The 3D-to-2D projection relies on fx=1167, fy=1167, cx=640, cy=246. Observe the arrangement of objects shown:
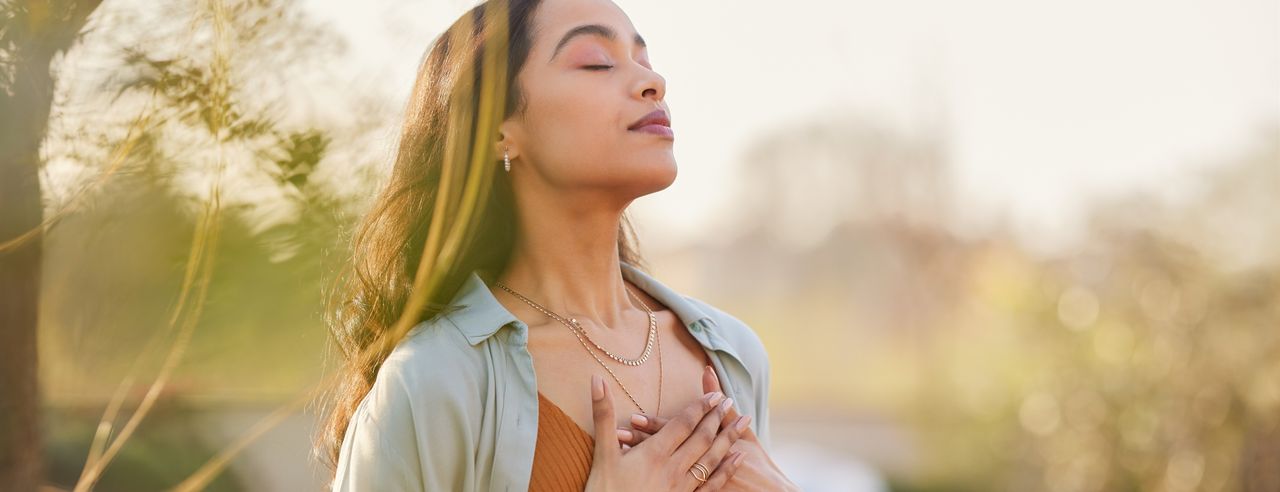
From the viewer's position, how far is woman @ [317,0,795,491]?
61.7 inches

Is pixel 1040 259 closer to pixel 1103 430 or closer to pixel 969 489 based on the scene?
pixel 1103 430

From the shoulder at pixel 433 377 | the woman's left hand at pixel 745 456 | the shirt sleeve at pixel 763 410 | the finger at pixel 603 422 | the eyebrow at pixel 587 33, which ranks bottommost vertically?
the shirt sleeve at pixel 763 410

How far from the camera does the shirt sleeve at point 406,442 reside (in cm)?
150

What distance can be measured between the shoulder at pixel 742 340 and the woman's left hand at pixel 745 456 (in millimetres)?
223

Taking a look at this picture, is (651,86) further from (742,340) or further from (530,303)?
(742,340)

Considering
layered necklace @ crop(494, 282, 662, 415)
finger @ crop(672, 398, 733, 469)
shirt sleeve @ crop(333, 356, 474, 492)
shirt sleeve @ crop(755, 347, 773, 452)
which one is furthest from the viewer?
shirt sleeve @ crop(755, 347, 773, 452)

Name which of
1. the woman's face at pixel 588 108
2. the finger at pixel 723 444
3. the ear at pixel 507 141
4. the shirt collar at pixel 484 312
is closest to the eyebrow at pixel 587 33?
the woman's face at pixel 588 108

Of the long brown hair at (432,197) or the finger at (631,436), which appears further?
the long brown hair at (432,197)

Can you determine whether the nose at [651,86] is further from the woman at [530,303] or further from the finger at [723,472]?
the finger at [723,472]

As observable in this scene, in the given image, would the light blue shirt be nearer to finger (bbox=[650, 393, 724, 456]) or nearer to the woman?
the woman

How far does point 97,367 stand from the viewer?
4.78 feet

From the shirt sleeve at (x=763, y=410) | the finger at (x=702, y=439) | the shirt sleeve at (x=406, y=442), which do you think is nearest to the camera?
the shirt sleeve at (x=406, y=442)

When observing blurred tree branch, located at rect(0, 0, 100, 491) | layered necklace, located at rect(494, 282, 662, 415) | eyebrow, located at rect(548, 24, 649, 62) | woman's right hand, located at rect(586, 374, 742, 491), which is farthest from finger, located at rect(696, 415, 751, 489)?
blurred tree branch, located at rect(0, 0, 100, 491)

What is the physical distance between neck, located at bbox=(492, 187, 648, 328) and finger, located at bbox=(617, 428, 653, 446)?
20cm
